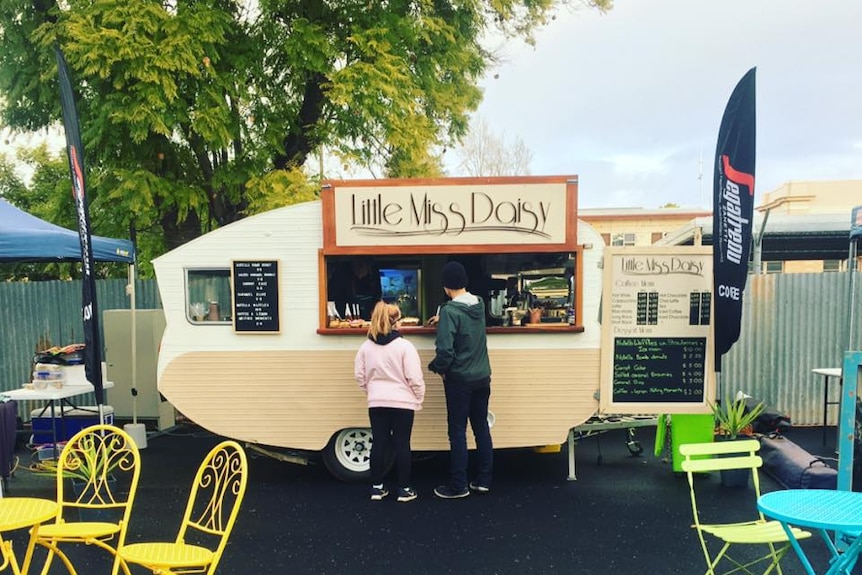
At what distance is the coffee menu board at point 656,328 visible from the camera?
492 centimetres

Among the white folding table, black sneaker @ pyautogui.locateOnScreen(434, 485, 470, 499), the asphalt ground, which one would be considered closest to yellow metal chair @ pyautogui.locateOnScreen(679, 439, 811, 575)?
the asphalt ground

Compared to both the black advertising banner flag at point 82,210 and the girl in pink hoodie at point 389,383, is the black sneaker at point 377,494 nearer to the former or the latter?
the girl in pink hoodie at point 389,383

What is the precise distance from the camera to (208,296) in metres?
5.11

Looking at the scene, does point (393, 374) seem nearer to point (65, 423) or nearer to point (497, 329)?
point (497, 329)

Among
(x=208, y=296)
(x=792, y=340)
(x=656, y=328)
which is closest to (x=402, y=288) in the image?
(x=208, y=296)

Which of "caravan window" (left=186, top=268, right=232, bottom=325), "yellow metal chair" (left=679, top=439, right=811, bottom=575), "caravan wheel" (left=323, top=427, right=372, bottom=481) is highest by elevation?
"caravan window" (left=186, top=268, right=232, bottom=325)

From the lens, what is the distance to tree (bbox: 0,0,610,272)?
7.22m

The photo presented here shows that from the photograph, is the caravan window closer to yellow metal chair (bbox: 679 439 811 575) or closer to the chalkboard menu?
the chalkboard menu

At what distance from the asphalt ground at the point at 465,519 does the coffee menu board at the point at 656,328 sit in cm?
78

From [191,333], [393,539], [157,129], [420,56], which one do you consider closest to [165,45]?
[157,129]

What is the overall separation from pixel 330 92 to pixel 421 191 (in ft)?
12.7

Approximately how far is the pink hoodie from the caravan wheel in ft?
2.58

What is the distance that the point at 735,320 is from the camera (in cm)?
476

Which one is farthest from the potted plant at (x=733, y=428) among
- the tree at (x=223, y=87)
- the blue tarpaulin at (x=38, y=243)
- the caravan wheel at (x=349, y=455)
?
the blue tarpaulin at (x=38, y=243)
